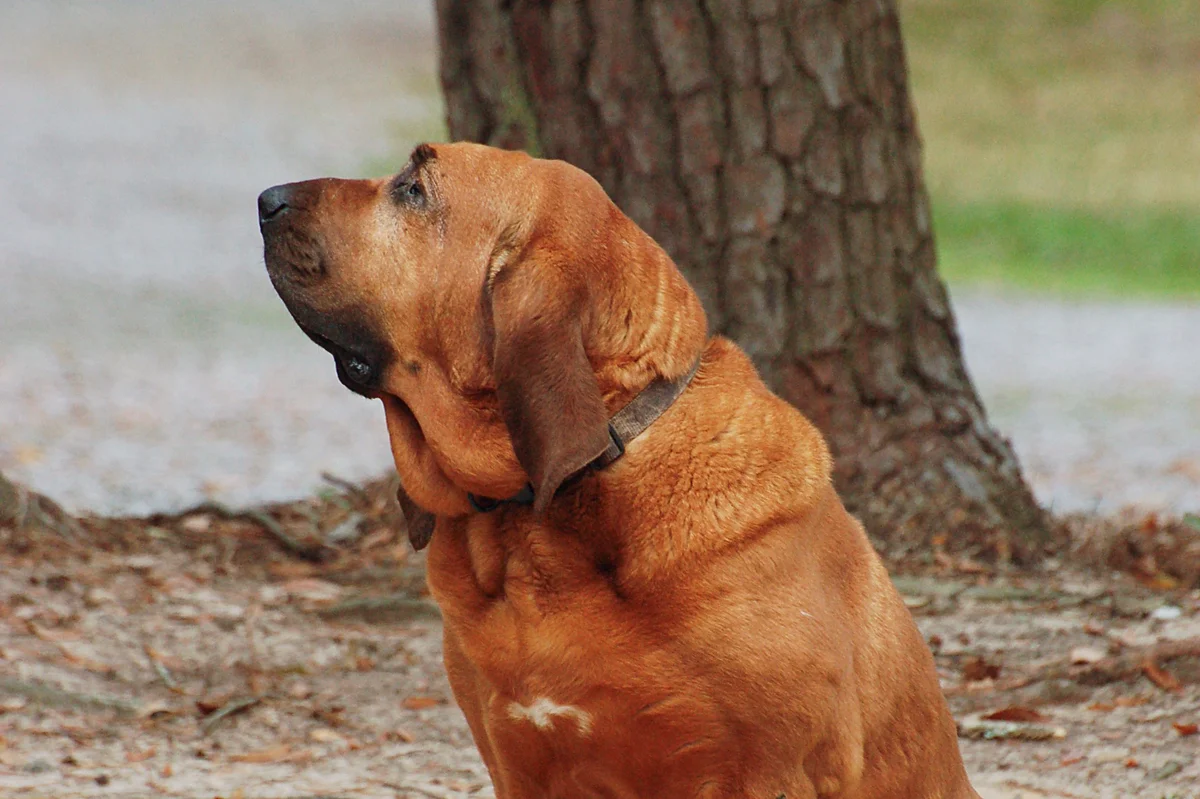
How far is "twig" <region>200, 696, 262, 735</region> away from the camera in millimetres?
4711

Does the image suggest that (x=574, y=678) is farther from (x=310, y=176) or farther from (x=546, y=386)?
(x=310, y=176)

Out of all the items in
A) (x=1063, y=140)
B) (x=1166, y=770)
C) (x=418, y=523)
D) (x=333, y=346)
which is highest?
(x=1063, y=140)

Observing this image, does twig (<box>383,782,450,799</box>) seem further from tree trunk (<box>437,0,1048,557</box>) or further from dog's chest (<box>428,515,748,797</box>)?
tree trunk (<box>437,0,1048,557</box>)

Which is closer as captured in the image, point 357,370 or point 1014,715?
point 357,370

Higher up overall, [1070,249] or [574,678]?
[1070,249]

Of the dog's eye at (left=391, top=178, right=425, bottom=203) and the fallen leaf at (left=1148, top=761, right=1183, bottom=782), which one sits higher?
the dog's eye at (left=391, top=178, right=425, bottom=203)

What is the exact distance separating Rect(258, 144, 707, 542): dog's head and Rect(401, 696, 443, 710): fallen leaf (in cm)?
169

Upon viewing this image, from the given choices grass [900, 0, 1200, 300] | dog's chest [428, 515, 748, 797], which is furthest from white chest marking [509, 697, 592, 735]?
grass [900, 0, 1200, 300]

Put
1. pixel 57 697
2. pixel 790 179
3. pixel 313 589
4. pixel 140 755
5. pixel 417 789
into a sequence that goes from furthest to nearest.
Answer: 1. pixel 313 589
2. pixel 790 179
3. pixel 57 697
4. pixel 140 755
5. pixel 417 789

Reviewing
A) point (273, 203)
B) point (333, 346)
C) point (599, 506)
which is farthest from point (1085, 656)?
point (273, 203)

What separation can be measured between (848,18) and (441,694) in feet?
9.87

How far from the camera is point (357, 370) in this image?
3.49 metres

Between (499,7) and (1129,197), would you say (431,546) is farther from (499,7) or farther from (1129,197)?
(1129,197)

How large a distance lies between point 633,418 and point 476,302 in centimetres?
44
